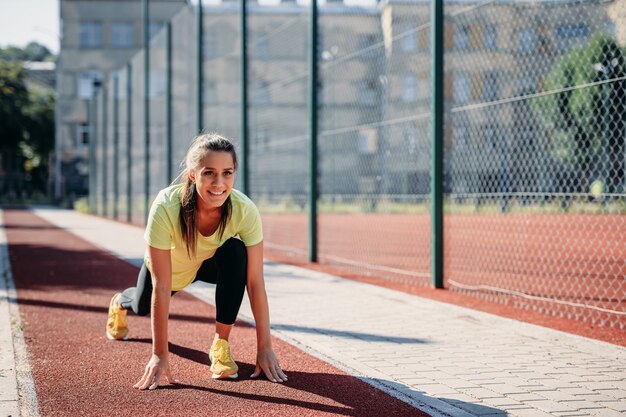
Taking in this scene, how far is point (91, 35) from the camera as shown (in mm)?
51500

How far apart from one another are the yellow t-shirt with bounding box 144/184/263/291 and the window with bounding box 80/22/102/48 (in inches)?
1938

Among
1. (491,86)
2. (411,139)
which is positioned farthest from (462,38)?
(411,139)

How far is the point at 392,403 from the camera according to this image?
3916mm

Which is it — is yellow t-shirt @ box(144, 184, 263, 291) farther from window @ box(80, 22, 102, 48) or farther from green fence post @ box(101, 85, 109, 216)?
window @ box(80, 22, 102, 48)

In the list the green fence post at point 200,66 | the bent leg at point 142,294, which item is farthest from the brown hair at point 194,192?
the green fence post at point 200,66

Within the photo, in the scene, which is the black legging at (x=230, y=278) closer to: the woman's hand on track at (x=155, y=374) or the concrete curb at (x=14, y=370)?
the woman's hand on track at (x=155, y=374)

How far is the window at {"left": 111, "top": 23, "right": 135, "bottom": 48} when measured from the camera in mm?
51594

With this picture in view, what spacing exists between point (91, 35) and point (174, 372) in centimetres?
4977

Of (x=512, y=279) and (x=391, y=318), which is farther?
(x=512, y=279)

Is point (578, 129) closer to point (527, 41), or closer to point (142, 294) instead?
point (527, 41)

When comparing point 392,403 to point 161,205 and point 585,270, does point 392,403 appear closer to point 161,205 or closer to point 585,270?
point 161,205

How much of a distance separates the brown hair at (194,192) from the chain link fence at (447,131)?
2.90 metres

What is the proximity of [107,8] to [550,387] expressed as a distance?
165ft

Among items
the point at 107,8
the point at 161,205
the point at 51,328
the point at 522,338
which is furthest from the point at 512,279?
the point at 107,8
